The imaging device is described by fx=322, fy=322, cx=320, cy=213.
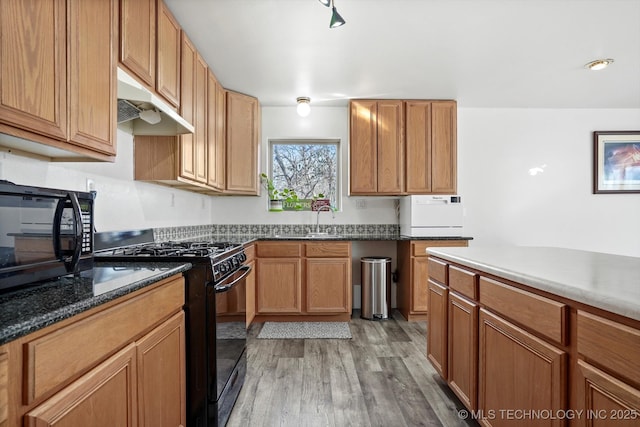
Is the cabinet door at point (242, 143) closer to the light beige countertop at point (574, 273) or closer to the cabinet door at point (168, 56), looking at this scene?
the cabinet door at point (168, 56)

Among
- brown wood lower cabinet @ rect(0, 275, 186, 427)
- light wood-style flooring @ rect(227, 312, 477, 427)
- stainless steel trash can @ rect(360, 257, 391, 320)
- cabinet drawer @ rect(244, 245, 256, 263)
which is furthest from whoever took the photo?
stainless steel trash can @ rect(360, 257, 391, 320)

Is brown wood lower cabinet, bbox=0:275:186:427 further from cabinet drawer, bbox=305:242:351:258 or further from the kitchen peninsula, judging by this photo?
cabinet drawer, bbox=305:242:351:258

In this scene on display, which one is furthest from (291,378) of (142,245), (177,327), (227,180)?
(227,180)

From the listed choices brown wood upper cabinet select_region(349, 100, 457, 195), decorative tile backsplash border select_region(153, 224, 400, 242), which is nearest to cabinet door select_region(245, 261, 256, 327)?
decorative tile backsplash border select_region(153, 224, 400, 242)

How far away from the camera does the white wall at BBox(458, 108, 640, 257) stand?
12.9ft

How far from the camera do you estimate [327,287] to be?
129 inches

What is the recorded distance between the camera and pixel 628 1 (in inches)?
77.7

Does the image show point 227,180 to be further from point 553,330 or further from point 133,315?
point 553,330

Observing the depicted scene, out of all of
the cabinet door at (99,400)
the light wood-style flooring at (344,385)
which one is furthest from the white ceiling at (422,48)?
the light wood-style flooring at (344,385)

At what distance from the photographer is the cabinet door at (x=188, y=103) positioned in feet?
7.30

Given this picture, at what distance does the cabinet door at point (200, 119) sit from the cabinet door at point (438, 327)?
1914 millimetres

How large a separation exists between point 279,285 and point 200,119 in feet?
5.66

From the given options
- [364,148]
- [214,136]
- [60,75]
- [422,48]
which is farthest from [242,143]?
[60,75]

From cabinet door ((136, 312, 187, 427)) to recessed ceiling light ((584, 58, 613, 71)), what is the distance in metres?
3.68
